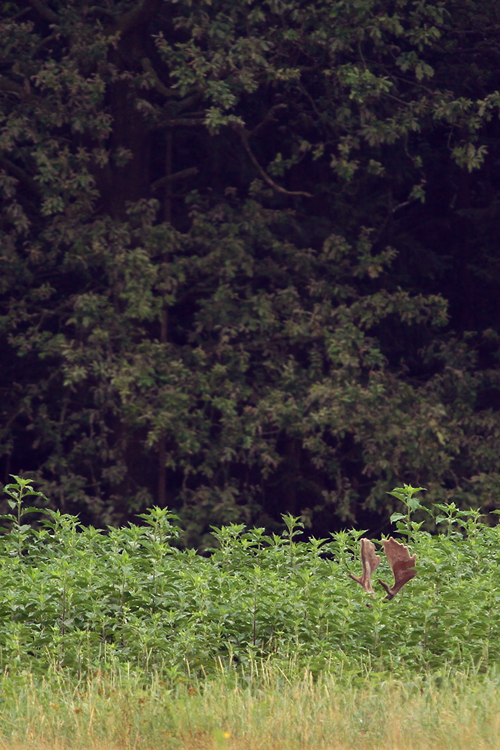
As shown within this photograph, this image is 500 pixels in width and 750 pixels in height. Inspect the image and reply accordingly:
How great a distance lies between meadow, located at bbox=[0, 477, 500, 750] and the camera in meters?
5.75

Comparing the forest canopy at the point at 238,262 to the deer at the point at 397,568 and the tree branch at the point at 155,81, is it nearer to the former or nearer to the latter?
the tree branch at the point at 155,81

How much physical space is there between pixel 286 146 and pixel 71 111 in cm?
401

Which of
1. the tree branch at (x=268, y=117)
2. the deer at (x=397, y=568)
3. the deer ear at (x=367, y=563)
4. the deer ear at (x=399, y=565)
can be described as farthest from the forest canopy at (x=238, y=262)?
the deer ear at (x=399, y=565)

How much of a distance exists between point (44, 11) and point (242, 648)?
11.6 m

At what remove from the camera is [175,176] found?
55.8 feet

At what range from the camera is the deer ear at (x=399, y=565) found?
7426 mm

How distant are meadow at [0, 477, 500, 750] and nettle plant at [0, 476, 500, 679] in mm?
14

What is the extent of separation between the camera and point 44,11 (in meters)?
16.0

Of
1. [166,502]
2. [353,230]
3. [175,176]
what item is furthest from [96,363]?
[353,230]

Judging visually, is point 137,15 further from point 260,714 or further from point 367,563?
point 260,714

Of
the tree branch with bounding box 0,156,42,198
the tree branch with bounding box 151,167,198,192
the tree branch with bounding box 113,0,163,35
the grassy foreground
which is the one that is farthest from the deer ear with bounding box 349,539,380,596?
the tree branch with bounding box 151,167,198,192

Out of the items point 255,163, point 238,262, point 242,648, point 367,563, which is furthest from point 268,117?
point 242,648

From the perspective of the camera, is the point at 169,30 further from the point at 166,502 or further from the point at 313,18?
the point at 166,502

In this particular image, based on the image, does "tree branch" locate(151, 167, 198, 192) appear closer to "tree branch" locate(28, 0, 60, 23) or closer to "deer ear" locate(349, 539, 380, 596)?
"tree branch" locate(28, 0, 60, 23)
